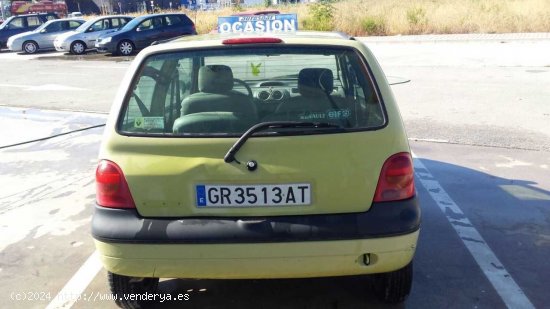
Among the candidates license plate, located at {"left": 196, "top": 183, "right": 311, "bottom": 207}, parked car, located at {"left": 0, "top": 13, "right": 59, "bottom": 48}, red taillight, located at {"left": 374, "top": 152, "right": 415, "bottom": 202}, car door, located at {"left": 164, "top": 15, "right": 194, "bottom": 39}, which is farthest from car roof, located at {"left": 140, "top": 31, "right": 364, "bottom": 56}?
parked car, located at {"left": 0, "top": 13, "right": 59, "bottom": 48}

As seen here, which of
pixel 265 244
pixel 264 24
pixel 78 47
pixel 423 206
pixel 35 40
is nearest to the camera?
pixel 265 244

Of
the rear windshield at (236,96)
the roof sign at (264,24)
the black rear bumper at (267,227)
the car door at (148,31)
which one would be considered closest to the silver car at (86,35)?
the car door at (148,31)

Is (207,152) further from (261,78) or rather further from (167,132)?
(261,78)

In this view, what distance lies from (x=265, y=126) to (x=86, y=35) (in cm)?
2335

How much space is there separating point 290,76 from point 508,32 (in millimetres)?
21639

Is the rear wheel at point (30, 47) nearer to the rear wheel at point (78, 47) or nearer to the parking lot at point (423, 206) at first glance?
the rear wheel at point (78, 47)

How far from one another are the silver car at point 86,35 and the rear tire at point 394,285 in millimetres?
23218

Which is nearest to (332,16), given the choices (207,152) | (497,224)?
(497,224)

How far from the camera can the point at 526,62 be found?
15.5 metres

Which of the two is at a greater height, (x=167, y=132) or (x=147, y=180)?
(x=167, y=132)

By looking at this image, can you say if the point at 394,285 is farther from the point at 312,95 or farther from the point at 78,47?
the point at 78,47

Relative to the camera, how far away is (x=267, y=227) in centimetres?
284

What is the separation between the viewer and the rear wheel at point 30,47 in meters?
25.9

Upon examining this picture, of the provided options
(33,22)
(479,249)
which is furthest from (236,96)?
(33,22)
